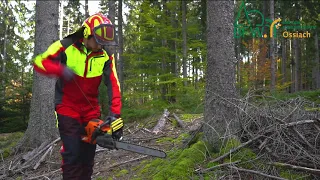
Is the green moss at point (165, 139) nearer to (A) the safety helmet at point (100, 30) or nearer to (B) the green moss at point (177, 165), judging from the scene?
(B) the green moss at point (177, 165)

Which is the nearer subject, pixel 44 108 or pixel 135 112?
pixel 44 108

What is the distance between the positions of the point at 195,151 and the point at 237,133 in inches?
24.4

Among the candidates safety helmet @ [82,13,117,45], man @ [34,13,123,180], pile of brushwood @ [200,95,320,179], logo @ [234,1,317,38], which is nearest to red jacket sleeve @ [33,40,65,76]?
man @ [34,13,123,180]

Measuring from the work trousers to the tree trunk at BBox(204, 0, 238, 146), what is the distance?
64.7 inches

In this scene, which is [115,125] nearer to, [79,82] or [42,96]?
[79,82]

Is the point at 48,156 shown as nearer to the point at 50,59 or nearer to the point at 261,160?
the point at 50,59

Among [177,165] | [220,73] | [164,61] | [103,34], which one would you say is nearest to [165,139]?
[177,165]

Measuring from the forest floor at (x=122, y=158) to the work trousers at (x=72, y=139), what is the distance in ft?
3.36

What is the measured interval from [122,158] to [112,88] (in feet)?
6.49

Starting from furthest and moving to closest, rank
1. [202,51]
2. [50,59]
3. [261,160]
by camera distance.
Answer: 1. [202,51]
2. [261,160]
3. [50,59]

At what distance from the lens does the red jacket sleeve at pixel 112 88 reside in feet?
10.9

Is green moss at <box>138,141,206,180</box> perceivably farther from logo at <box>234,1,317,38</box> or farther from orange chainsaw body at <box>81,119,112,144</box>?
logo at <box>234,1,317,38</box>

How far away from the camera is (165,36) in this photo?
45.6 ft

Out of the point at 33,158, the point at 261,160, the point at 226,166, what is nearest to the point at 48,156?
the point at 33,158
